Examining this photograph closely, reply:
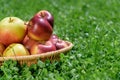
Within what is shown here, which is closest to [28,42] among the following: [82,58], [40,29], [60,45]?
[40,29]

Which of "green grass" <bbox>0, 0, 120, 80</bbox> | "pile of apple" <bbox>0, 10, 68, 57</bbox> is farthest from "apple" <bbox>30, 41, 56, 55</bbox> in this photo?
"green grass" <bbox>0, 0, 120, 80</bbox>

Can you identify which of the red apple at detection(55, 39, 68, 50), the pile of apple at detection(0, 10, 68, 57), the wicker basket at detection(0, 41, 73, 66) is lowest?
the red apple at detection(55, 39, 68, 50)

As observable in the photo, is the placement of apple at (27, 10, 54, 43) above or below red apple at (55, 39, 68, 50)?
above

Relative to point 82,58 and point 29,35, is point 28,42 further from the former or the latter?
point 82,58

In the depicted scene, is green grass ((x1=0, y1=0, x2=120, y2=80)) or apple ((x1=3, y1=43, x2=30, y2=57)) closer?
green grass ((x1=0, y1=0, x2=120, y2=80))

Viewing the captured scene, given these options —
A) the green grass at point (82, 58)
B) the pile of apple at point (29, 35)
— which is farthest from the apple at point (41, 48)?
the green grass at point (82, 58)

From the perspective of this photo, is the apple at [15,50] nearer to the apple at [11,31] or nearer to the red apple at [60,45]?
the apple at [11,31]

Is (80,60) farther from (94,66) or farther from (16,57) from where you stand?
(16,57)

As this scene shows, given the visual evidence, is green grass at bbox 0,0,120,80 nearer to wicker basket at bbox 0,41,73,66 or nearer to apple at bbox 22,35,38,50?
wicker basket at bbox 0,41,73,66
